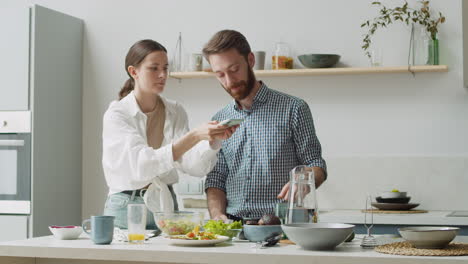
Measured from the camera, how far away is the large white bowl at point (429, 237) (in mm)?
1904

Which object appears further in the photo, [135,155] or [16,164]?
[16,164]

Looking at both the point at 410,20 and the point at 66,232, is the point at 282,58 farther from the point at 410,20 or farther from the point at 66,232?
the point at 66,232

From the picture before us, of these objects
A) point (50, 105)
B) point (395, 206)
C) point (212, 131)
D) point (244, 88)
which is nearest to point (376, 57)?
point (395, 206)

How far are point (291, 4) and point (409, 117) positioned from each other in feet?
3.41

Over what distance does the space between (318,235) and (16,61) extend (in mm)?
2956

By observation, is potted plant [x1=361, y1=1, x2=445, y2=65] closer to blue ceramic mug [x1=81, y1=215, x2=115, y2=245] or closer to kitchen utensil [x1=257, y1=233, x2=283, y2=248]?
kitchen utensil [x1=257, y1=233, x2=283, y2=248]

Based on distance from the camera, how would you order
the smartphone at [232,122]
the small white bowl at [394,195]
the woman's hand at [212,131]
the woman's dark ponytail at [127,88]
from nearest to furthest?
the smartphone at [232,122], the woman's hand at [212,131], the woman's dark ponytail at [127,88], the small white bowl at [394,195]

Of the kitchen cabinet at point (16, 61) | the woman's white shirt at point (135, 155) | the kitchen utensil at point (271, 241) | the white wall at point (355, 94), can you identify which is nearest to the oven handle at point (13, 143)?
the kitchen cabinet at point (16, 61)

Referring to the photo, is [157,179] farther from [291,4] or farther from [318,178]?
[291,4]

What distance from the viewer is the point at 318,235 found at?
1913 mm

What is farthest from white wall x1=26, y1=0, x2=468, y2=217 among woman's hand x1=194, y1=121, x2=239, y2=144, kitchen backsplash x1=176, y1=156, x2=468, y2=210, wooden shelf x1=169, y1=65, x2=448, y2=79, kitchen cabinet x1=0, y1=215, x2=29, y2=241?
woman's hand x1=194, y1=121, x2=239, y2=144

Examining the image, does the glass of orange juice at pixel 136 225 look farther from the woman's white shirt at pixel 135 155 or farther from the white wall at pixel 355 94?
the white wall at pixel 355 94

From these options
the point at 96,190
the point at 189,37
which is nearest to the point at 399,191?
the point at 189,37

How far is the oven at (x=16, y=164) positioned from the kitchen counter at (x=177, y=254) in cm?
202
